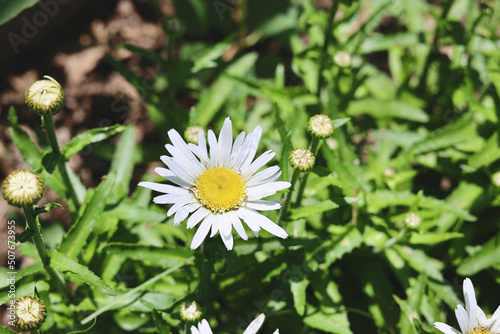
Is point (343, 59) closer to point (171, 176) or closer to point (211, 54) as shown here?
point (211, 54)

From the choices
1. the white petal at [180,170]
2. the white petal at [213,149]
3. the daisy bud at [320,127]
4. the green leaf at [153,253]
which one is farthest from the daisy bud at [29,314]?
the daisy bud at [320,127]

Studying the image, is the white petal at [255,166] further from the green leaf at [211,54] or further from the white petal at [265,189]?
the green leaf at [211,54]

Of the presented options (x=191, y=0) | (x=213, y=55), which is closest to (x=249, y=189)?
(x=213, y=55)

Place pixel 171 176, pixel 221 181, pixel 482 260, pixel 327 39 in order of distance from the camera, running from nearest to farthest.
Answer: pixel 171 176, pixel 221 181, pixel 482 260, pixel 327 39

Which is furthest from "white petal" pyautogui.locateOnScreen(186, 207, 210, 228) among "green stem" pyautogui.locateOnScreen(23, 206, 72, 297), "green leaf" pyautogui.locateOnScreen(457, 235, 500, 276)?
"green leaf" pyautogui.locateOnScreen(457, 235, 500, 276)

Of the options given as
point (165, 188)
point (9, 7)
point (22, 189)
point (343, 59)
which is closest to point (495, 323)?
point (165, 188)

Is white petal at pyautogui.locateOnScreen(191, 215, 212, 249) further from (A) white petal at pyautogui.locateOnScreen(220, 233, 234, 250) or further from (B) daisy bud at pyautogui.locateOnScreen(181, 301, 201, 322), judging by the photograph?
(B) daisy bud at pyautogui.locateOnScreen(181, 301, 201, 322)
